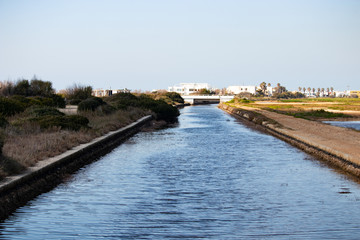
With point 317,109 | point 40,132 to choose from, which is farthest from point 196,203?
point 317,109

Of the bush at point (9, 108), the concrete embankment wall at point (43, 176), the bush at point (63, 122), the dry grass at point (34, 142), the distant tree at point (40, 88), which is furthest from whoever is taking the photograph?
the distant tree at point (40, 88)

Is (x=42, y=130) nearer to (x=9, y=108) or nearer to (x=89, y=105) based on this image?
(x=9, y=108)

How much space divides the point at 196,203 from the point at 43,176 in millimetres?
4258

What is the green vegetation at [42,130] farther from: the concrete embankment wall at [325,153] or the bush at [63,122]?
the concrete embankment wall at [325,153]

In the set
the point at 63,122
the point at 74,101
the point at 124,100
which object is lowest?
the point at 63,122

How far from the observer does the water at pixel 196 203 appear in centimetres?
801

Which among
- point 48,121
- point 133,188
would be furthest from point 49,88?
point 133,188

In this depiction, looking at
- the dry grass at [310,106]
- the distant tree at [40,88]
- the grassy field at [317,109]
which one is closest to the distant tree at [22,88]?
the distant tree at [40,88]

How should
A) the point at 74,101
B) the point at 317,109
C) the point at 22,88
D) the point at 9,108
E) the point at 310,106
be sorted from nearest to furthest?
the point at 9,108 < the point at 22,88 < the point at 74,101 < the point at 317,109 < the point at 310,106

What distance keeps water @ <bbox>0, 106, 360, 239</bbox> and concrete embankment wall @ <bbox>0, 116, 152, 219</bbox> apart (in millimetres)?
290

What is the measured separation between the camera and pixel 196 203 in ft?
33.3

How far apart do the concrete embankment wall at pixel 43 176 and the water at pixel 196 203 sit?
11.4 inches

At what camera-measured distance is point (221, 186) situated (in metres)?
12.1

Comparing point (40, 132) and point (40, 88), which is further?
point (40, 88)
